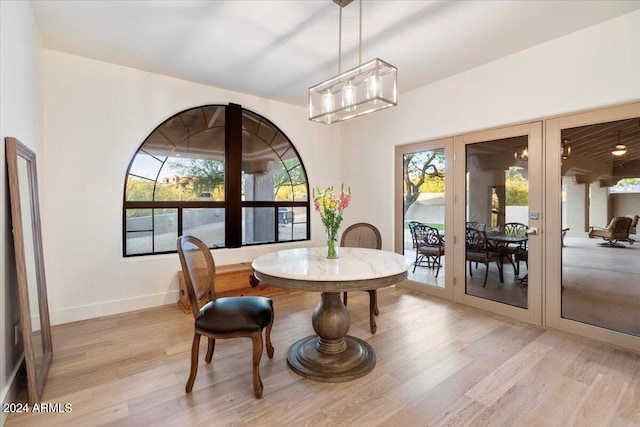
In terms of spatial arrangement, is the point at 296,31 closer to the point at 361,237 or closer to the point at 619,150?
the point at 361,237

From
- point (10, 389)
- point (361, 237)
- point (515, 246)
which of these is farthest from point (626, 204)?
point (10, 389)

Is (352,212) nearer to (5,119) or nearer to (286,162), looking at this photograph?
(286,162)

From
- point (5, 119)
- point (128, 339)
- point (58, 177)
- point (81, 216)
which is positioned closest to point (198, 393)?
point (128, 339)

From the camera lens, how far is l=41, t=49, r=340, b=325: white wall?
311cm

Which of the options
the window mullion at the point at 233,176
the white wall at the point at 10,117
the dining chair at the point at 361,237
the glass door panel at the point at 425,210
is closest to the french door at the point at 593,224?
the glass door panel at the point at 425,210

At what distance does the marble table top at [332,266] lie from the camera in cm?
191

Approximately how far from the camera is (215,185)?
13.5ft

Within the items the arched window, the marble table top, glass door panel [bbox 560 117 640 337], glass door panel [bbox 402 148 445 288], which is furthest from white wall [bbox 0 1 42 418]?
glass door panel [bbox 560 117 640 337]

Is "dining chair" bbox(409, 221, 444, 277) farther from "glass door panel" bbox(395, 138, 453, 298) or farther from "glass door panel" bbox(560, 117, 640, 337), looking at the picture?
"glass door panel" bbox(560, 117, 640, 337)

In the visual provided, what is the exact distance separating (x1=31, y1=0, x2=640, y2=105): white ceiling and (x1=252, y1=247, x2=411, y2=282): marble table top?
6.71ft

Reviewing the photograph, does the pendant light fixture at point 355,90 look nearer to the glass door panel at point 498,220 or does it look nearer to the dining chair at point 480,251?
the glass door panel at point 498,220

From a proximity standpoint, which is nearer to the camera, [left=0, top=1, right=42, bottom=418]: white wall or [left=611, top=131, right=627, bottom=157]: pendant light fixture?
[left=0, top=1, right=42, bottom=418]: white wall

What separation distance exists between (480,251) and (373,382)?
2.25 metres

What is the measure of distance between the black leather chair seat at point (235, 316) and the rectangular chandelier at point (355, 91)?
1631 millimetres
